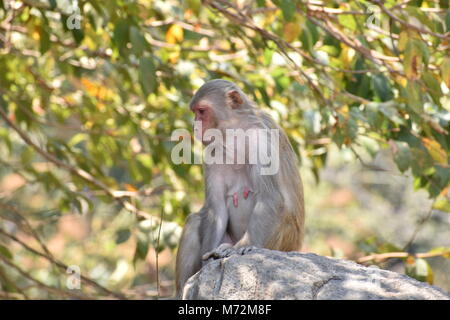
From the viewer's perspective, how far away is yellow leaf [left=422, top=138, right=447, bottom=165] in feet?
16.7

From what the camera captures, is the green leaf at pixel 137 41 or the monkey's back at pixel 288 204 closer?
the monkey's back at pixel 288 204

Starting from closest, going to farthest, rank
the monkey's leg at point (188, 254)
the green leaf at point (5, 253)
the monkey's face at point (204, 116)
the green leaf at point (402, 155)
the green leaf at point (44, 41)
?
the monkey's leg at point (188, 254) < the monkey's face at point (204, 116) < the green leaf at point (402, 155) < the green leaf at point (44, 41) < the green leaf at point (5, 253)

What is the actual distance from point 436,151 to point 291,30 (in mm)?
1272

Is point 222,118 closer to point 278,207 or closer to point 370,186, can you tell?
point 278,207

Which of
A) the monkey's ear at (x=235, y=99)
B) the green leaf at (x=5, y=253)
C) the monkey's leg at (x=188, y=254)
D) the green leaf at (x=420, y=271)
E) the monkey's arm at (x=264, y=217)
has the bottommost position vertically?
the green leaf at (x=5, y=253)

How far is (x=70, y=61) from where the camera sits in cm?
671

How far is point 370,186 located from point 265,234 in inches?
502

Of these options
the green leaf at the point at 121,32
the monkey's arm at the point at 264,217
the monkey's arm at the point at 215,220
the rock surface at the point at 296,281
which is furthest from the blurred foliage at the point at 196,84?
the rock surface at the point at 296,281

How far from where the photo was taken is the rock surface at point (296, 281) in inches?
122

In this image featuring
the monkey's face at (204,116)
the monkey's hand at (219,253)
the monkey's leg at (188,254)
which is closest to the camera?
the monkey's hand at (219,253)

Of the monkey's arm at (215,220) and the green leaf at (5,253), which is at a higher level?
the monkey's arm at (215,220)

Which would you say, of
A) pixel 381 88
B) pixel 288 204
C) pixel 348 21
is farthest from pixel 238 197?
pixel 348 21

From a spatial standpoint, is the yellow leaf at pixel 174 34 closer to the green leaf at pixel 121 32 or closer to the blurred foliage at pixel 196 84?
the blurred foliage at pixel 196 84

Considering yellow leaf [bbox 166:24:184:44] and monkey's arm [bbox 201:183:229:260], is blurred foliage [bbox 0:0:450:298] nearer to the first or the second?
yellow leaf [bbox 166:24:184:44]
